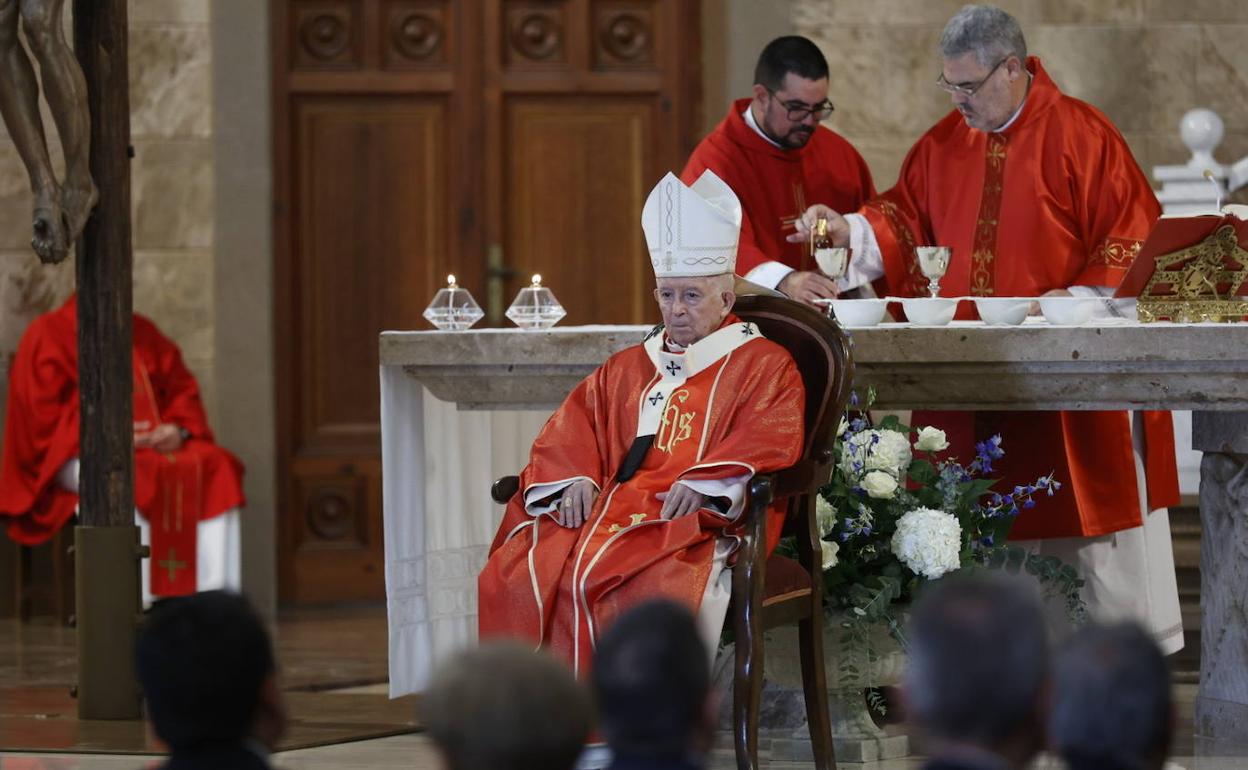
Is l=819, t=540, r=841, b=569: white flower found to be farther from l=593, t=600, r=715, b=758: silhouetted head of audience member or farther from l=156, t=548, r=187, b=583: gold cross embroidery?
l=156, t=548, r=187, b=583: gold cross embroidery

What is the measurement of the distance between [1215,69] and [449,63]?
308 cm

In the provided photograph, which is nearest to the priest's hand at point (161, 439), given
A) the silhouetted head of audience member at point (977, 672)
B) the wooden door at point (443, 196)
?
the wooden door at point (443, 196)

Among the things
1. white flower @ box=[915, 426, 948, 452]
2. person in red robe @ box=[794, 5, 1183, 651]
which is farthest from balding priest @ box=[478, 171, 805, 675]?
person in red robe @ box=[794, 5, 1183, 651]

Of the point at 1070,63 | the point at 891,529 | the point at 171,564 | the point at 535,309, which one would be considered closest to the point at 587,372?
the point at 535,309

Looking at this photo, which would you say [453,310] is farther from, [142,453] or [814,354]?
[142,453]

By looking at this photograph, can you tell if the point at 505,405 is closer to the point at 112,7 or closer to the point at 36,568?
the point at 112,7

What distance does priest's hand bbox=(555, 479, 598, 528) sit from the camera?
4.21 metres

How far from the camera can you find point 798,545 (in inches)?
171

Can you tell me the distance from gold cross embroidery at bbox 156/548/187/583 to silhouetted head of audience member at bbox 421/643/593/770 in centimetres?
549

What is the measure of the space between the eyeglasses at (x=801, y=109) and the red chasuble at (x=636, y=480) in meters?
1.28

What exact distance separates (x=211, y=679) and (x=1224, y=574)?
3.31 meters

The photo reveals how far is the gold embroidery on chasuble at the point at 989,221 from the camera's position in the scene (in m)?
5.50

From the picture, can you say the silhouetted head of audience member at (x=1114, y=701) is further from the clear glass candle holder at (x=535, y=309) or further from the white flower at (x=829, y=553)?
the clear glass candle holder at (x=535, y=309)

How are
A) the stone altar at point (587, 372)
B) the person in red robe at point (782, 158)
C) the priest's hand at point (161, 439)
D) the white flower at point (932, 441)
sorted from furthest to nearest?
the priest's hand at point (161, 439) < the person in red robe at point (782, 158) < the white flower at point (932, 441) < the stone altar at point (587, 372)
